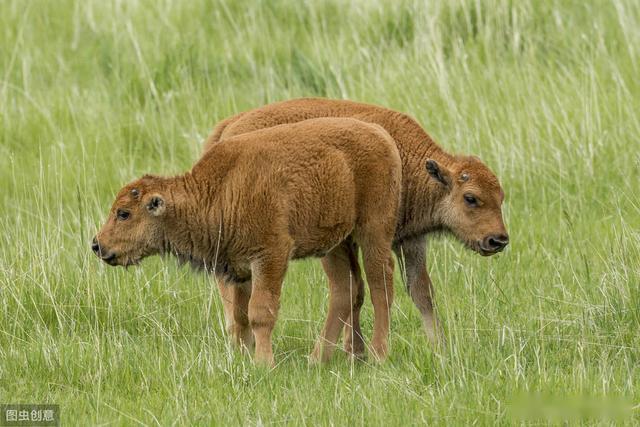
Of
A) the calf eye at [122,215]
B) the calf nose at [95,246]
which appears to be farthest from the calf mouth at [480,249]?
the calf nose at [95,246]

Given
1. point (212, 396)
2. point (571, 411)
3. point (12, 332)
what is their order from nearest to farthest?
point (571, 411), point (212, 396), point (12, 332)

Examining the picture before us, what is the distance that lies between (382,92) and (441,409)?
548cm

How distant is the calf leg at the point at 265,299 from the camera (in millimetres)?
6934

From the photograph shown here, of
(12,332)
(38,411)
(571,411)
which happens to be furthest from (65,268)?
(571,411)

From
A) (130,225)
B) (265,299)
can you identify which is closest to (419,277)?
(265,299)

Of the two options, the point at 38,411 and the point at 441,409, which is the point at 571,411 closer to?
the point at 441,409

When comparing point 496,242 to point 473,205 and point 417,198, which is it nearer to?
point 473,205

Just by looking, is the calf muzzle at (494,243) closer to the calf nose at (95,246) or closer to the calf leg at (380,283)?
the calf leg at (380,283)

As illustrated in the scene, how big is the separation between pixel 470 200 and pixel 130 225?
82.3 inches

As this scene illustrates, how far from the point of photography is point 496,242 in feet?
25.1

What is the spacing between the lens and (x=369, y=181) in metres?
7.22

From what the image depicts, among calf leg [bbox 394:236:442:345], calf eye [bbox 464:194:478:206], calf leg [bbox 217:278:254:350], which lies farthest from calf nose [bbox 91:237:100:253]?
calf eye [bbox 464:194:478:206]

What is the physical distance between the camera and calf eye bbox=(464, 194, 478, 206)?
25.2ft

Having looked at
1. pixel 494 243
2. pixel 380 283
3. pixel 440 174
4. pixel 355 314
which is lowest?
pixel 355 314
